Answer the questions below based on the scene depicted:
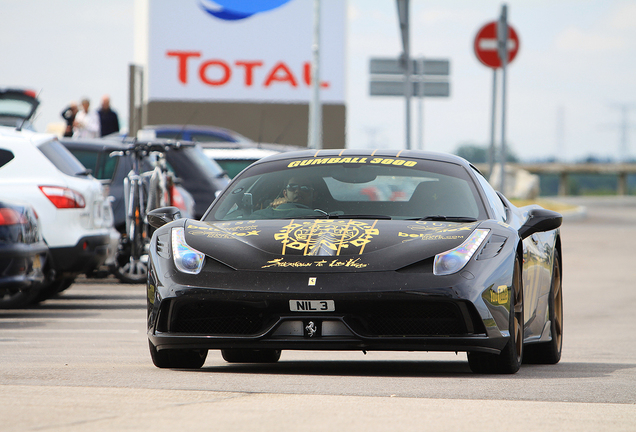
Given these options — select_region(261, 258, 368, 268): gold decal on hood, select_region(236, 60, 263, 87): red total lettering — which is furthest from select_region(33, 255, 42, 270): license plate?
select_region(236, 60, 263, 87): red total lettering

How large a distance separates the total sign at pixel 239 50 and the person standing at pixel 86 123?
14.3 metres

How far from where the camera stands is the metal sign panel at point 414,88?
21.3 meters

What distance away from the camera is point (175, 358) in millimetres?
6605

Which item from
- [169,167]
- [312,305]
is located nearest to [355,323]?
[312,305]

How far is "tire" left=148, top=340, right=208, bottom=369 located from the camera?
659cm

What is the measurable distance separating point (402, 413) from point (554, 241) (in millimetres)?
3427

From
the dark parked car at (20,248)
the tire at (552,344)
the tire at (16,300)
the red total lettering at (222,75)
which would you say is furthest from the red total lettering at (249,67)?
the tire at (552,344)

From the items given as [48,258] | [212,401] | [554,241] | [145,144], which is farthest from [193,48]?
[212,401]

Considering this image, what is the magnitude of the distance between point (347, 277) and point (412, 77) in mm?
15979

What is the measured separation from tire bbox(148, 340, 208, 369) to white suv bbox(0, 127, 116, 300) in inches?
213

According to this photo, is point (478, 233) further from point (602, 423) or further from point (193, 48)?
point (193, 48)

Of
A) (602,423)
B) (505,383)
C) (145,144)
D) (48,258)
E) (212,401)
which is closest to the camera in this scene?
(602,423)

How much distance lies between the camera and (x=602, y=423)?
4816 millimetres

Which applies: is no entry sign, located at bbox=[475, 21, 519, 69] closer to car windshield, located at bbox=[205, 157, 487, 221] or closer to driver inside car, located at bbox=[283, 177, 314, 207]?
car windshield, located at bbox=[205, 157, 487, 221]
